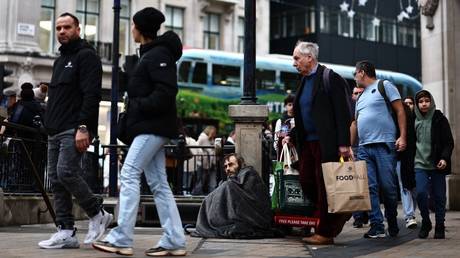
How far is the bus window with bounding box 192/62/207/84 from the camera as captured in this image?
84.9 feet

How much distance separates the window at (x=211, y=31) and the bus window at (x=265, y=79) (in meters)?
11.3

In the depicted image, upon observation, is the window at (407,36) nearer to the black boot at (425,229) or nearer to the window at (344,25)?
the window at (344,25)

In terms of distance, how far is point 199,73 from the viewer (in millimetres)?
25984

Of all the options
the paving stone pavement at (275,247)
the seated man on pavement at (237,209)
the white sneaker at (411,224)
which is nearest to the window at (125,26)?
the paving stone pavement at (275,247)

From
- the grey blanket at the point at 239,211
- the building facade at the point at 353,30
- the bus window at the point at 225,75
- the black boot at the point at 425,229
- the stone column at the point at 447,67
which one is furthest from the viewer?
the building facade at the point at 353,30

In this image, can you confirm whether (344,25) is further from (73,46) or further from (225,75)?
(73,46)

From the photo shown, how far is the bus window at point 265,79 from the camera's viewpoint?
2789 centimetres

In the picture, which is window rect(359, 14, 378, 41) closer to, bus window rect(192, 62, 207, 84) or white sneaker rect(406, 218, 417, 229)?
bus window rect(192, 62, 207, 84)

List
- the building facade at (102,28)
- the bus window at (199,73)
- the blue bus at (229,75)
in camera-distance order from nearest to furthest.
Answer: the blue bus at (229,75)
the bus window at (199,73)
the building facade at (102,28)

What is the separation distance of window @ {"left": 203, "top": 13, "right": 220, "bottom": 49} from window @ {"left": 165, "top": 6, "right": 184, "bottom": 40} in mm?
1808

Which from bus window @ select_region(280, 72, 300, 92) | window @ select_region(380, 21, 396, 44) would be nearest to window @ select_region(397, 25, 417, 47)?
window @ select_region(380, 21, 396, 44)

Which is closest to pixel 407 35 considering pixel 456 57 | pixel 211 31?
pixel 211 31

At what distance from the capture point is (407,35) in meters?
51.1

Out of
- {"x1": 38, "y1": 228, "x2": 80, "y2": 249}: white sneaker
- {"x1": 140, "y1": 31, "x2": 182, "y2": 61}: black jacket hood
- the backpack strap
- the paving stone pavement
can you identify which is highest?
{"x1": 140, "y1": 31, "x2": 182, "y2": 61}: black jacket hood
